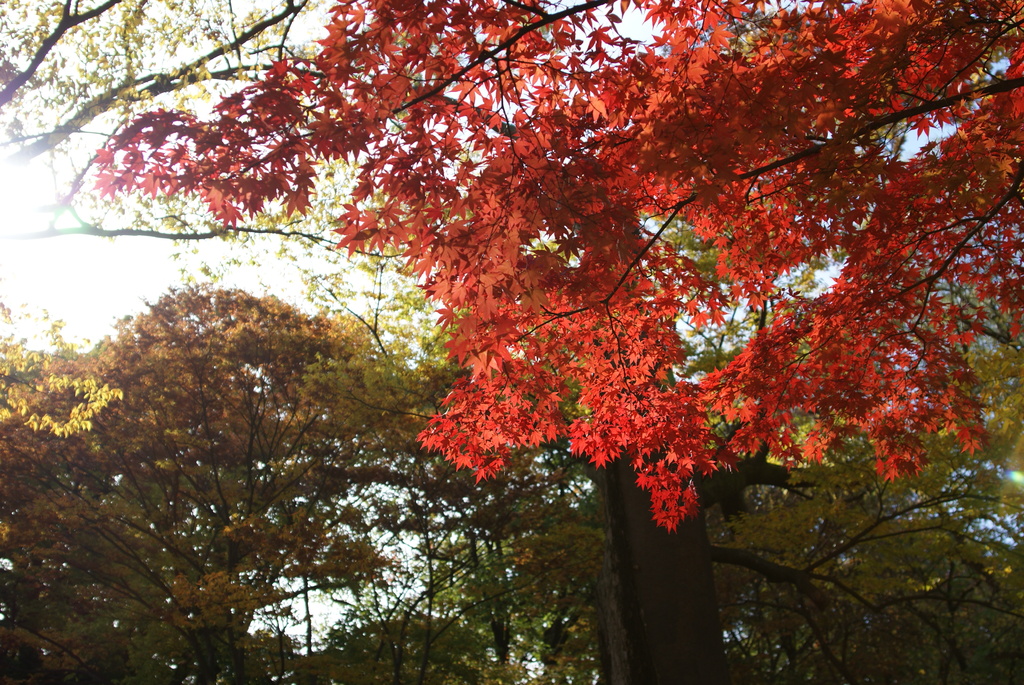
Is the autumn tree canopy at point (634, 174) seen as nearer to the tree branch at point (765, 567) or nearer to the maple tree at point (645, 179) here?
the maple tree at point (645, 179)

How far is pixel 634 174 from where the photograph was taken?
4191 millimetres

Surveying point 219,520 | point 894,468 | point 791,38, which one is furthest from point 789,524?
point 219,520

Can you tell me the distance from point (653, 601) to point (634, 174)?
13.8ft

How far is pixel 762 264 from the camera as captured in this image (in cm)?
573

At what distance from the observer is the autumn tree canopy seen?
9.93ft

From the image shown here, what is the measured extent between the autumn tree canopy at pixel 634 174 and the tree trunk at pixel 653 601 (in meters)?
1.65

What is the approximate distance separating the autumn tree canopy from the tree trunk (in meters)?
1.65

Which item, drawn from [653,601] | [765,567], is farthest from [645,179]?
[765,567]

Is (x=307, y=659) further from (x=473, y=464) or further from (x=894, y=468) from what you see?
(x=894, y=468)

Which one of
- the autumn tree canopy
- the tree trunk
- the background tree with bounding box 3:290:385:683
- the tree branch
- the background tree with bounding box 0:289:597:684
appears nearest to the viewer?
the autumn tree canopy

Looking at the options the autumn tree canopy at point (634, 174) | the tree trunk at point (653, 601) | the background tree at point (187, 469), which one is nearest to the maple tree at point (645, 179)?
the autumn tree canopy at point (634, 174)

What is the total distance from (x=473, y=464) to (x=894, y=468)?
10.9ft

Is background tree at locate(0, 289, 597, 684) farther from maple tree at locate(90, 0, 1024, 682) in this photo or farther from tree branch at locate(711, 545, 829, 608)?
maple tree at locate(90, 0, 1024, 682)

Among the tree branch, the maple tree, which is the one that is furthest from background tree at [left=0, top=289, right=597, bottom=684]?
the maple tree
